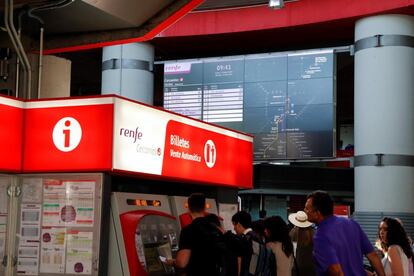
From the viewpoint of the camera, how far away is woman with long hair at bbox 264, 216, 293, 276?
19.7 ft

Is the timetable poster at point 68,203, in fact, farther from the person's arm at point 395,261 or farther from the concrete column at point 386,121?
the concrete column at point 386,121

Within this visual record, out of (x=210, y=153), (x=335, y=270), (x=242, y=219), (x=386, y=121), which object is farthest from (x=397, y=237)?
(x=386, y=121)

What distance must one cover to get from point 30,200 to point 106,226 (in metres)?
0.61

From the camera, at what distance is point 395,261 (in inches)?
198

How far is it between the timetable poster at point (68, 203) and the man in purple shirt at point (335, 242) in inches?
57.0

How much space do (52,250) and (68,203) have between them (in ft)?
1.09

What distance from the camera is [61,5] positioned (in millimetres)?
5773

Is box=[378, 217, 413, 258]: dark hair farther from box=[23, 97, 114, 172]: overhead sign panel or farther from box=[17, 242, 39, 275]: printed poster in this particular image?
box=[17, 242, 39, 275]: printed poster

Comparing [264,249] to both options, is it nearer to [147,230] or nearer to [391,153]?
[147,230]

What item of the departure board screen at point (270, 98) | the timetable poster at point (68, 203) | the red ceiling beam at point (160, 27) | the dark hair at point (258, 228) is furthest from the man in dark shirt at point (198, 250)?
the departure board screen at point (270, 98)

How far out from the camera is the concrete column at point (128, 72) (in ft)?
38.6

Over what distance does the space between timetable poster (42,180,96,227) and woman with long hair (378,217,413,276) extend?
224 cm

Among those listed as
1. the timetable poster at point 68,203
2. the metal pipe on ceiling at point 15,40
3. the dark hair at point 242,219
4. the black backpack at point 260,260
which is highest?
the metal pipe on ceiling at point 15,40

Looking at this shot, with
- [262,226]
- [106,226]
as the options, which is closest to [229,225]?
[262,226]
